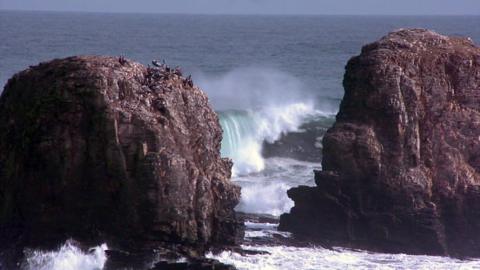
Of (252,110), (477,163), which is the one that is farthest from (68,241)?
(252,110)

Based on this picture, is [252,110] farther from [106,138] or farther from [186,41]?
[186,41]

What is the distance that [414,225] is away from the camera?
32531mm

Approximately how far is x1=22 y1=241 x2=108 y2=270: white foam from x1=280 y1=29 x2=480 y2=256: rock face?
23.3ft

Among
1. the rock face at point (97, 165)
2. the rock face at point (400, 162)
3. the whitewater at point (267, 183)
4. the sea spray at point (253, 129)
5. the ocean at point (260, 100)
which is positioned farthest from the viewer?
the sea spray at point (253, 129)

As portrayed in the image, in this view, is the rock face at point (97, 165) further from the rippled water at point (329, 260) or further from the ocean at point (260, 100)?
the rippled water at point (329, 260)

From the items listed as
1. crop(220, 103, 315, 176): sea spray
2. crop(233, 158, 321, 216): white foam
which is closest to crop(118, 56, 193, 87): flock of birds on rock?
crop(233, 158, 321, 216): white foam

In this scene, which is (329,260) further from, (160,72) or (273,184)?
(273,184)

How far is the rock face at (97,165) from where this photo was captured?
28.2m

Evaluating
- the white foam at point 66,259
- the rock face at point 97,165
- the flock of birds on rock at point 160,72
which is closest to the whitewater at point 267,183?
the white foam at point 66,259

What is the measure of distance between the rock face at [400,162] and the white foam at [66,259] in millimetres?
7113

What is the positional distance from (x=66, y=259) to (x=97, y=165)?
2243 mm

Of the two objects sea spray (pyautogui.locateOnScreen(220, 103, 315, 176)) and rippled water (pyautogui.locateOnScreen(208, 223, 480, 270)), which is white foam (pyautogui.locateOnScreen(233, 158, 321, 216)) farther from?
rippled water (pyautogui.locateOnScreen(208, 223, 480, 270))

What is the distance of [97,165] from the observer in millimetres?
28250

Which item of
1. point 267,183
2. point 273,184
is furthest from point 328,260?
point 267,183
